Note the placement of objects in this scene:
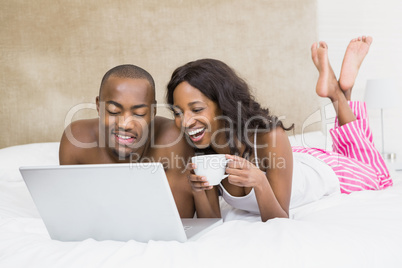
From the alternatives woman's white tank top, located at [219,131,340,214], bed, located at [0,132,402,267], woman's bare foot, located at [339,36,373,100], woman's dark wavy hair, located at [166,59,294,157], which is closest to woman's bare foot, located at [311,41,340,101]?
woman's bare foot, located at [339,36,373,100]

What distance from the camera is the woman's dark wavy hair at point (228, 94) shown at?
1.34 m

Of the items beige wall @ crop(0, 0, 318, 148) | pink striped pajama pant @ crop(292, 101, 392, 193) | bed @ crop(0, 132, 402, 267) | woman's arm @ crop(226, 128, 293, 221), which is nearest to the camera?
bed @ crop(0, 132, 402, 267)

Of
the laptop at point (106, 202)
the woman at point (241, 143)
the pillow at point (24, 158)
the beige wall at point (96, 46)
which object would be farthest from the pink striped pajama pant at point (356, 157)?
the pillow at point (24, 158)

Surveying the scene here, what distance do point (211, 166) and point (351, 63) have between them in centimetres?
146

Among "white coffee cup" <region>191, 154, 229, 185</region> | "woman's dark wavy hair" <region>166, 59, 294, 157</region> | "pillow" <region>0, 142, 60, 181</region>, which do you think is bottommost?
A: "pillow" <region>0, 142, 60, 181</region>

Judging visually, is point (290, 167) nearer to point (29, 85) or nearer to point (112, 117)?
point (112, 117)

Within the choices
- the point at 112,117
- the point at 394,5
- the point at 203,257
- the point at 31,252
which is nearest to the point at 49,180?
the point at 31,252

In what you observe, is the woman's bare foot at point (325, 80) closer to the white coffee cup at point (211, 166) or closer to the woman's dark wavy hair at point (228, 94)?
the woman's dark wavy hair at point (228, 94)

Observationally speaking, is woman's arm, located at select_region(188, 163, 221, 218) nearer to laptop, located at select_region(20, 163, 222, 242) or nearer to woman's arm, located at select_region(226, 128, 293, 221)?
woman's arm, located at select_region(226, 128, 293, 221)

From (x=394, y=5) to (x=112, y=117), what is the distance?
102 inches

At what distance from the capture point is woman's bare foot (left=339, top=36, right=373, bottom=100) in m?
2.19

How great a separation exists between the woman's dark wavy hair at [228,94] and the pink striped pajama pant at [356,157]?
1.72 ft

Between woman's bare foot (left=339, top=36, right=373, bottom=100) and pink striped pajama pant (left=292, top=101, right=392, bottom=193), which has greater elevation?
woman's bare foot (left=339, top=36, right=373, bottom=100)

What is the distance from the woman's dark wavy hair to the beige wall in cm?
130
